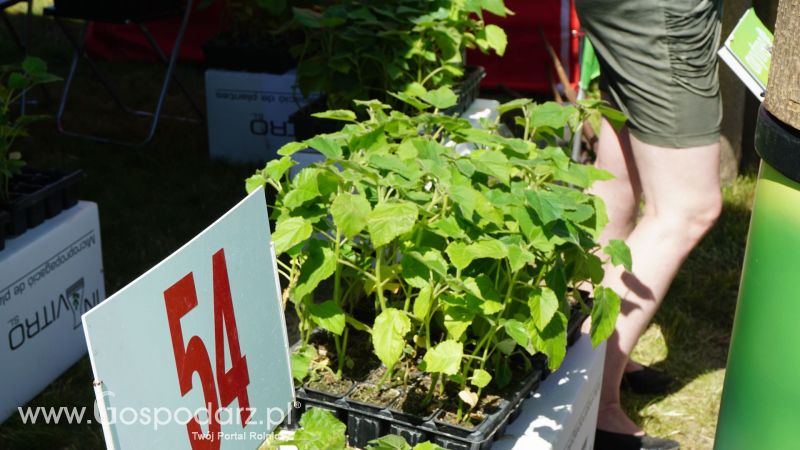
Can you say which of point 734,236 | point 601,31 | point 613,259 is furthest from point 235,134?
point 613,259

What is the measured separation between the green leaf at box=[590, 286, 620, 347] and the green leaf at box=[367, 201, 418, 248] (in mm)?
410

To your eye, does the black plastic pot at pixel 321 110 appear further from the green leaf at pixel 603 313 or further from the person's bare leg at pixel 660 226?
the green leaf at pixel 603 313

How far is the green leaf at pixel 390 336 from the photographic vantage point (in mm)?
1701

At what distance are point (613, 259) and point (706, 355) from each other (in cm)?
144

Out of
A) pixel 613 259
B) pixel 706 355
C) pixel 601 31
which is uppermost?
pixel 601 31

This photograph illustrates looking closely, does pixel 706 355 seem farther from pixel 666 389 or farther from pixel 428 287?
pixel 428 287

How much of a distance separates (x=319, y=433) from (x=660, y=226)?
114cm

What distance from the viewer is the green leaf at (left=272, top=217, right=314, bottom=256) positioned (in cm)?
175

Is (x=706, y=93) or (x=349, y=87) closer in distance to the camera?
(x=706, y=93)

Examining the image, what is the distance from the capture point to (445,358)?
1.73 m

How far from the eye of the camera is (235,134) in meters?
4.67

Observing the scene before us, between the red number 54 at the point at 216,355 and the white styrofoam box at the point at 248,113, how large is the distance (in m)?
2.98

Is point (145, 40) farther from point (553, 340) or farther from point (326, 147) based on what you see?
point (553, 340)

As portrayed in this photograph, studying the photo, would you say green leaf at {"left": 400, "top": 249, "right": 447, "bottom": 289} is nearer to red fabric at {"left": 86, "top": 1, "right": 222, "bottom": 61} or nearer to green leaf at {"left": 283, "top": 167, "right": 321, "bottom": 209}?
green leaf at {"left": 283, "top": 167, "right": 321, "bottom": 209}
